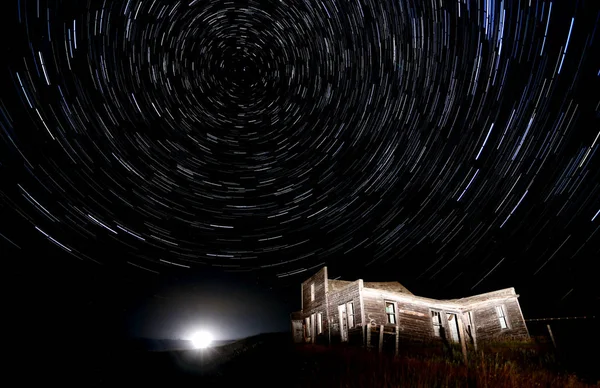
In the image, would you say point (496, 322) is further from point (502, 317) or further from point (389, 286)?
point (389, 286)

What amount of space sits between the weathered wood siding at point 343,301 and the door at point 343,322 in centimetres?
30

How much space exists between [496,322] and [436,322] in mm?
4498

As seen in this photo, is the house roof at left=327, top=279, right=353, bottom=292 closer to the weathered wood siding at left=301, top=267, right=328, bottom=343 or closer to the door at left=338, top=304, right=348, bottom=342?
the weathered wood siding at left=301, top=267, right=328, bottom=343

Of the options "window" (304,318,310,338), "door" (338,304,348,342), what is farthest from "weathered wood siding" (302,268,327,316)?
"door" (338,304,348,342)

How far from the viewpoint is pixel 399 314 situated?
1995cm

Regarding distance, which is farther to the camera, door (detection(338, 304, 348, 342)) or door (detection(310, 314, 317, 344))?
door (detection(310, 314, 317, 344))

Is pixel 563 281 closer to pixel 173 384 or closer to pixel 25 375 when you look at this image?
pixel 173 384

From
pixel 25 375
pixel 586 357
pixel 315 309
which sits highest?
pixel 315 309

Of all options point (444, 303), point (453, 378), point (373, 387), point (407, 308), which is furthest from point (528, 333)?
point (373, 387)

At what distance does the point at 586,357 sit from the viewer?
10.4 meters

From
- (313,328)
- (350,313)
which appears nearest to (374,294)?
(350,313)

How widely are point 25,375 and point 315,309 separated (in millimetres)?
17878

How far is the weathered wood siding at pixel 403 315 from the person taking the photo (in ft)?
62.6

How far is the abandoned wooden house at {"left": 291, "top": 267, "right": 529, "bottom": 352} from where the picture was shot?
19125 mm
